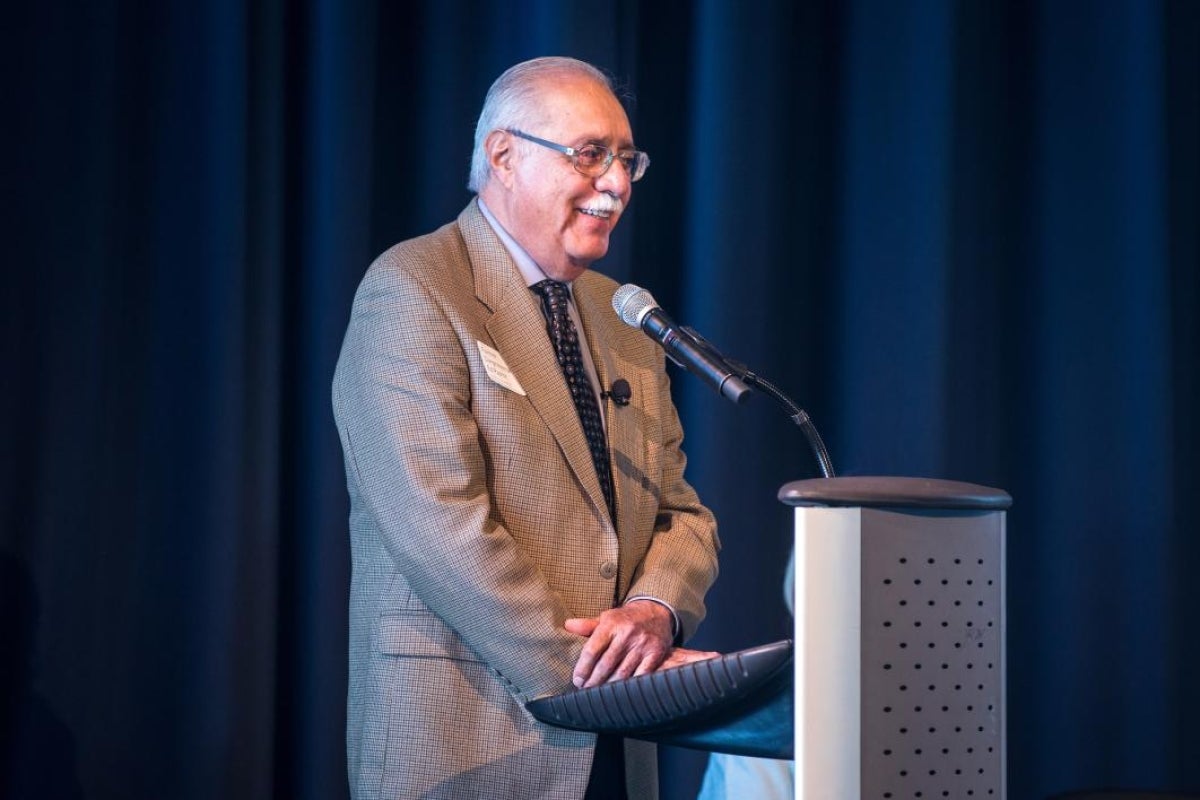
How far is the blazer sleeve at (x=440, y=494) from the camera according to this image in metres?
1.74

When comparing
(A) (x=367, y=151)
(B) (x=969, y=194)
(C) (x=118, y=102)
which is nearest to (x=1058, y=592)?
(B) (x=969, y=194)

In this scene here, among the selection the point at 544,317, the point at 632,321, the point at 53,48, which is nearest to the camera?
the point at 632,321

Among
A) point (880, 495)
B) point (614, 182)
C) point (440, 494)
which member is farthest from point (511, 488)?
point (880, 495)

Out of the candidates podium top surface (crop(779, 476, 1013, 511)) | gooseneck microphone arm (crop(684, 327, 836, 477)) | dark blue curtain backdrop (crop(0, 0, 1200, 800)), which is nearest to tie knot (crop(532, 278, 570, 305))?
gooseneck microphone arm (crop(684, 327, 836, 477))

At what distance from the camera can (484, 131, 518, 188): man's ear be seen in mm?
2186

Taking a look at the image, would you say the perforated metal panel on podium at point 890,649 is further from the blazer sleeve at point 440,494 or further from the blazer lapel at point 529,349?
the blazer lapel at point 529,349

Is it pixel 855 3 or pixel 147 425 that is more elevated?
pixel 855 3

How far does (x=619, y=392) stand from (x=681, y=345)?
0.41 metres

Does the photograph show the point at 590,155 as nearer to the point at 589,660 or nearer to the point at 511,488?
the point at 511,488

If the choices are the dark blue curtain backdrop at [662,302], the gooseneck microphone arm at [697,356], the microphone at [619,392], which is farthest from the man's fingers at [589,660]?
the dark blue curtain backdrop at [662,302]

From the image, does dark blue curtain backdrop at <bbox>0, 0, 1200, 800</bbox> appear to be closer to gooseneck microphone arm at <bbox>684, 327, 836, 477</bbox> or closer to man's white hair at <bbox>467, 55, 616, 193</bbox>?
man's white hair at <bbox>467, 55, 616, 193</bbox>

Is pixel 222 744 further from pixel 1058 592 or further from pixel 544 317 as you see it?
pixel 1058 592

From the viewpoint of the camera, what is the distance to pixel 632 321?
6.21 feet

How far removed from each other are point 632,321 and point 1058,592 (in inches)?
74.1
